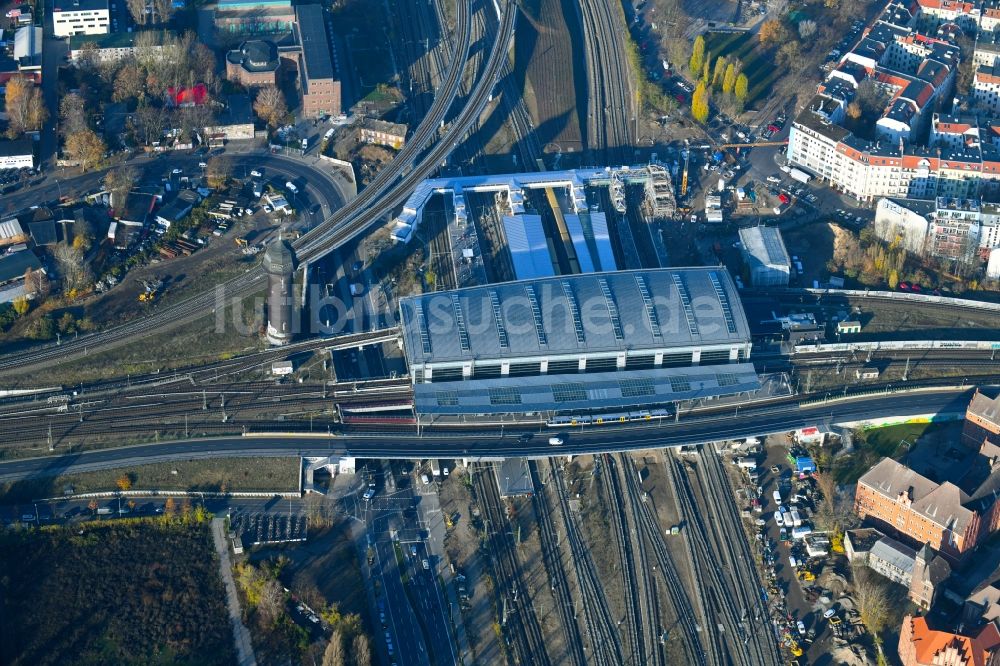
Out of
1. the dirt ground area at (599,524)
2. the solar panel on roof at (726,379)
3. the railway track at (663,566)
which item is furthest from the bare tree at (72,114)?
the solar panel on roof at (726,379)

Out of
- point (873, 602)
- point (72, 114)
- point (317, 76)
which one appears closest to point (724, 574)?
point (873, 602)

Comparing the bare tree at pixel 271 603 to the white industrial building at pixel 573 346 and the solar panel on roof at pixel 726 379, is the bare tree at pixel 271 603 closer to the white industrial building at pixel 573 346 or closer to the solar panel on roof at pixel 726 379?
the white industrial building at pixel 573 346

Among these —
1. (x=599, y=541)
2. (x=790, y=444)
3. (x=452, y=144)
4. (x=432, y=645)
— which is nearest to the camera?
(x=432, y=645)

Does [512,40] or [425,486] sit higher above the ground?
[512,40]

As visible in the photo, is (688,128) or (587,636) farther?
(688,128)

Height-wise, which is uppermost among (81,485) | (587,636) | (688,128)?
Result: (688,128)

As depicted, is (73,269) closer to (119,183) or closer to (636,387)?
(119,183)

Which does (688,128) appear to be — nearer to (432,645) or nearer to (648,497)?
(648,497)

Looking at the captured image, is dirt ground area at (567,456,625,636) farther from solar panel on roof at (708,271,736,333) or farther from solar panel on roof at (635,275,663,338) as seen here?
solar panel on roof at (708,271,736,333)

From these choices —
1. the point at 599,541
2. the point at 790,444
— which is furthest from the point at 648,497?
the point at 790,444
